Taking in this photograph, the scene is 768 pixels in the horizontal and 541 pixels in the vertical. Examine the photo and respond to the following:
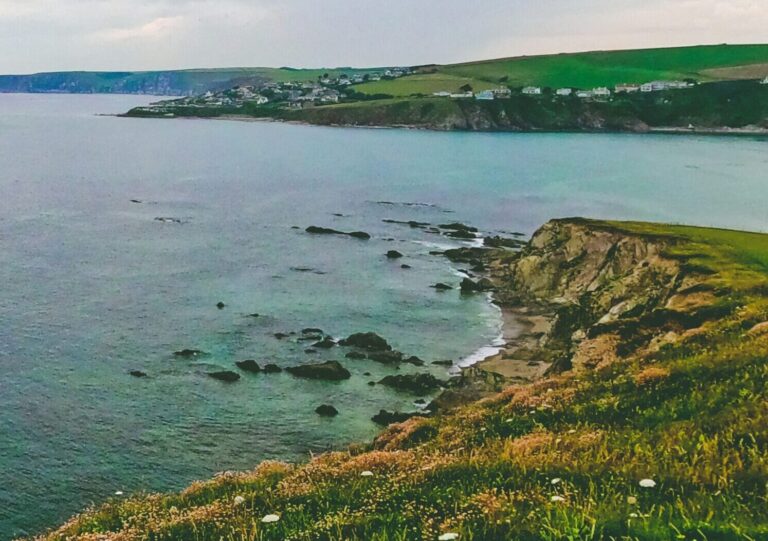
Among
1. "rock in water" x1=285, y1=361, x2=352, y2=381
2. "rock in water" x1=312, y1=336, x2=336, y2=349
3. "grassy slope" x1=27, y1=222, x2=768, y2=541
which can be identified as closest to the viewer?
"grassy slope" x1=27, y1=222, x2=768, y2=541

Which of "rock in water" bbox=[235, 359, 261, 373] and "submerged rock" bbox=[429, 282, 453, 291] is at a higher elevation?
"submerged rock" bbox=[429, 282, 453, 291]

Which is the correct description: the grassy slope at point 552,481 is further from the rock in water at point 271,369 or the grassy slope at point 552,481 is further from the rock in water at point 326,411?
the rock in water at point 271,369

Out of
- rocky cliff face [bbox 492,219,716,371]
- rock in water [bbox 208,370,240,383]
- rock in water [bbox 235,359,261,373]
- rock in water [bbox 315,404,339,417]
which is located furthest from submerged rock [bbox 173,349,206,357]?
rocky cliff face [bbox 492,219,716,371]

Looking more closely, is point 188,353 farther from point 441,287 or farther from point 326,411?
point 441,287

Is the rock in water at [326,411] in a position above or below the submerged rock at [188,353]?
below

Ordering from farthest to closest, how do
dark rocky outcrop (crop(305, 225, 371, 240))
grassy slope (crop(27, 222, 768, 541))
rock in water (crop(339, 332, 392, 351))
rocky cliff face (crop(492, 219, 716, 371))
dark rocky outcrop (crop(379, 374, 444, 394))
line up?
dark rocky outcrop (crop(305, 225, 371, 240)) → rock in water (crop(339, 332, 392, 351)) → dark rocky outcrop (crop(379, 374, 444, 394)) → rocky cliff face (crop(492, 219, 716, 371)) → grassy slope (crop(27, 222, 768, 541))

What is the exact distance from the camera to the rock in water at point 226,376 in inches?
1679

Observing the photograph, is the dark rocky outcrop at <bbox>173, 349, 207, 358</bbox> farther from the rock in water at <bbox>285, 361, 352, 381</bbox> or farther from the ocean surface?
the rock in water at <bbox>285, 361, 352, 381</bbox>

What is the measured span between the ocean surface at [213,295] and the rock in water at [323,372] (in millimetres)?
803

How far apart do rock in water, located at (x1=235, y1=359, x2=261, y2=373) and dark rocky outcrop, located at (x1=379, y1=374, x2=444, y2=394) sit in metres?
8.06

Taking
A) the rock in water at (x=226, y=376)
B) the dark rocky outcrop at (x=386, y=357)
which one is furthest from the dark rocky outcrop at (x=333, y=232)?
the rock in water at (x=226, y=376)

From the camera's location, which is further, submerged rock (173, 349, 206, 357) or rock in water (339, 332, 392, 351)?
rock in water (339, 332, 392, 351)

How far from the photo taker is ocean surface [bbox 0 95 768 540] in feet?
112

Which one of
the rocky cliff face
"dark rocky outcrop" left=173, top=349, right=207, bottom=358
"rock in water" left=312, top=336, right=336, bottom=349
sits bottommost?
"dark rocky outcrop" left=173, top=349, right=207, bottom=358
